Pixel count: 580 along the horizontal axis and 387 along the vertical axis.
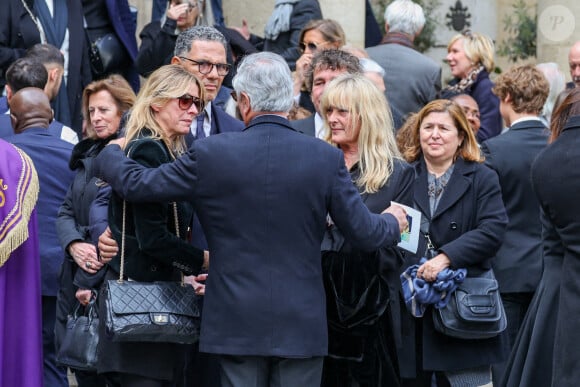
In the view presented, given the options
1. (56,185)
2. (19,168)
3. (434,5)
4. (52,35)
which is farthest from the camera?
(434,5)

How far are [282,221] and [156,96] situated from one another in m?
0.96

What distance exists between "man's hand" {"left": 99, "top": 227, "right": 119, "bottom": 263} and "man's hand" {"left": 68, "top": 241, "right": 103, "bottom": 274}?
0.44 m

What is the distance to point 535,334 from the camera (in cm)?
637

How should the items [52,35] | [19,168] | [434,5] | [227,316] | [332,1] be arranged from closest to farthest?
[227,316], [19,168], [52,35], [332,1], [434,5]

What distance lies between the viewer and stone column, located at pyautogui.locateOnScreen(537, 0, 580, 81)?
1253 cm

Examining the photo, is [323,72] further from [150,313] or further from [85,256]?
[150,313]

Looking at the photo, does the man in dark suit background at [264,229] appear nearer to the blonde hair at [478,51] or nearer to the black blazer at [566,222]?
the black blazer at [566,222]

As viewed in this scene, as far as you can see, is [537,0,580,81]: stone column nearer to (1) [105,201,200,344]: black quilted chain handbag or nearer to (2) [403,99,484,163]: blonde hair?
(2) [403,99,484,163]: blonde hair

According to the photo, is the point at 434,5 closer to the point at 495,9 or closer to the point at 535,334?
the point at 495,9

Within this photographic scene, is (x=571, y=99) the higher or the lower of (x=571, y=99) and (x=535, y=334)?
the higher

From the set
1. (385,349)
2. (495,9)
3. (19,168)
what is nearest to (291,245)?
(385,349)

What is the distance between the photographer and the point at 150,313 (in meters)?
6.21

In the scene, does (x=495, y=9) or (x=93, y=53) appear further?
(x=495, y=9)

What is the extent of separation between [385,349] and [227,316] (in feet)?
3.67
